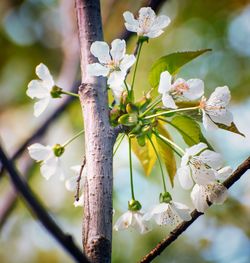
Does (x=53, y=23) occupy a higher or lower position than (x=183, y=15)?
higher

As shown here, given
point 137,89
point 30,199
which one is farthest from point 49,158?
point 137,89

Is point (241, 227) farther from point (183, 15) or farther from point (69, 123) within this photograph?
point (183, 15)

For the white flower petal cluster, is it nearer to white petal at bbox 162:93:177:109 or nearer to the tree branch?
white petal at bbox 162:93:177:109

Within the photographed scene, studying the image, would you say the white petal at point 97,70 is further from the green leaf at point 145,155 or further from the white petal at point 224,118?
the green leaf at point 145,155

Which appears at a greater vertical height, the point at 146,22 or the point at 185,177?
the point at 146,22

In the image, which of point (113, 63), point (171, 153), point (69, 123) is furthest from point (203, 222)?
point (113, 63)

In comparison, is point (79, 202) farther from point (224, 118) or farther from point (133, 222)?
point (224, 118)
